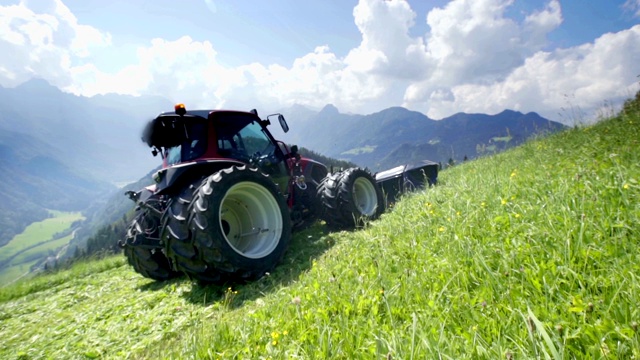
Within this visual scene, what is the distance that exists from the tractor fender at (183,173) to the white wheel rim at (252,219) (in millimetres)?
482

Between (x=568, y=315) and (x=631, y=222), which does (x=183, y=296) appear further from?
(x=631, y=222)

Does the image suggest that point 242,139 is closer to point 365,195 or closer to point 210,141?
point 210,141

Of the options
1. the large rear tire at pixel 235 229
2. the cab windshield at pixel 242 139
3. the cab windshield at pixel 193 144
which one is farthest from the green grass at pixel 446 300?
the cab windshield at pixel 242 139

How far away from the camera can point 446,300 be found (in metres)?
1.95

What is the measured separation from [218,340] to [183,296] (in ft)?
6.62

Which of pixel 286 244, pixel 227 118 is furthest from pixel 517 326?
pixel 227 118

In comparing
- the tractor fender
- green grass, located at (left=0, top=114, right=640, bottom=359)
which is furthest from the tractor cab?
green grass, located at (left=0, top=114, right=640, bottom=359)

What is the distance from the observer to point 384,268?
104 inches

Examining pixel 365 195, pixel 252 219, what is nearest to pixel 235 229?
pixel 252 219

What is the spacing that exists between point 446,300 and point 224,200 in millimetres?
3367

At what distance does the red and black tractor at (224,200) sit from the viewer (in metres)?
3.62

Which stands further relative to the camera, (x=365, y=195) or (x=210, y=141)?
(x=365, y=195)

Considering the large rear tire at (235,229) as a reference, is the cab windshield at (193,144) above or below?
above

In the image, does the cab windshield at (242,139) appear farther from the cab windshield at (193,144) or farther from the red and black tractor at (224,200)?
the cab windshield at (193,144)
